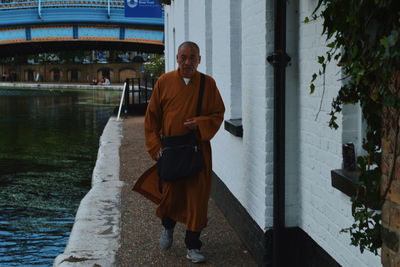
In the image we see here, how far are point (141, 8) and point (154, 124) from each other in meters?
36.4

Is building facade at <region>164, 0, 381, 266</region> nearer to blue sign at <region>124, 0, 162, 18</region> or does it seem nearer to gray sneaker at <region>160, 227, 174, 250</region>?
gray sneaker at <region>160, 227, 174, 250</region>

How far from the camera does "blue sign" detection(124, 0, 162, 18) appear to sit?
132 ft

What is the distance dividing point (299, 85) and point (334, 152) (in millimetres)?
904

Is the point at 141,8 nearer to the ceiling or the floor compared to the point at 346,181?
nearer to the ceiling

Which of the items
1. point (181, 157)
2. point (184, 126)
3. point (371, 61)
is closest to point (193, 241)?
point (181, 157)

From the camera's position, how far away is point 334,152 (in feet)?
13.0

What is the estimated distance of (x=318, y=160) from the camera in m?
4.32

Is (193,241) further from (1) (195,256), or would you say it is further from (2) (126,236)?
(2) (126,236)

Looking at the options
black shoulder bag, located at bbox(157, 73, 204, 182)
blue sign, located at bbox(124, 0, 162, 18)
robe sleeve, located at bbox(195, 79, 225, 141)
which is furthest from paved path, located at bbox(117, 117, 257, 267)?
blue sign, located at bbox(124, 0, 162, 18)

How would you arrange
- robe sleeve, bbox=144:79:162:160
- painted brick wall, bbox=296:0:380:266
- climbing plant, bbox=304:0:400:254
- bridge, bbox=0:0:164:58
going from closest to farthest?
climbing plant, bbox=304:0:400:254, painted brick wall, bbox=296:0:380:266, robe sleeve, bbox=144:79:162:160, bridge, bbox=0:0:164:58

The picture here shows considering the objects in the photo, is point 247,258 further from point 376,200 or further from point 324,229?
point 376,200

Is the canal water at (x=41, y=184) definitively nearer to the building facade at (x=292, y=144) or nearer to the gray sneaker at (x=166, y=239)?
the gray sneaker at (x=166, y=239)

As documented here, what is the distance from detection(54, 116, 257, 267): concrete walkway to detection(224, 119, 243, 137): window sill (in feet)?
3.15

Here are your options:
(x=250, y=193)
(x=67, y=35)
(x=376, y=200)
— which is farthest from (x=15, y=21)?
(x=376, y=200)
